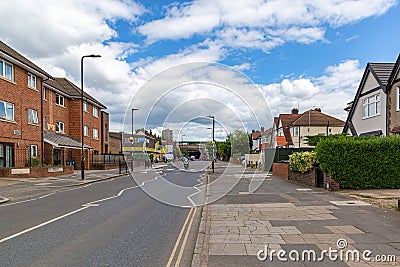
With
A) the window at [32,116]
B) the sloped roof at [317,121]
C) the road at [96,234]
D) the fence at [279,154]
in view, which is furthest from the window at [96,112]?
the road at [96,234]

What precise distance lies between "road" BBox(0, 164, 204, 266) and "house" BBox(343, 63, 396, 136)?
19.0 meters

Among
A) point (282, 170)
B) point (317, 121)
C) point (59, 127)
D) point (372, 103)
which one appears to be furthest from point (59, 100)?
point (317, 121)

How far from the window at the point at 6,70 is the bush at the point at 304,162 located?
831 inches

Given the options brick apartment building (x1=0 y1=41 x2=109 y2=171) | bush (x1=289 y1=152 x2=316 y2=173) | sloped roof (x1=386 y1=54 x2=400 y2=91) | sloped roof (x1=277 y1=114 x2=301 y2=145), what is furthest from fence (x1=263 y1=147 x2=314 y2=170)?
sloped roof (x1=277 y1=114 x2=301 y2=145)

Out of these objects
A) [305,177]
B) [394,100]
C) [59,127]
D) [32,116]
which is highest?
[394,100]

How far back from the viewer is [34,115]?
29828 millimetres

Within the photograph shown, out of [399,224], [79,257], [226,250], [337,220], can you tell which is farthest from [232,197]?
[79,257]

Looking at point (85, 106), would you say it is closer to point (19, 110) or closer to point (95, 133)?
point (95, 133)

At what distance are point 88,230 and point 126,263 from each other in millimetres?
2904

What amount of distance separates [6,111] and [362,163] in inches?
944

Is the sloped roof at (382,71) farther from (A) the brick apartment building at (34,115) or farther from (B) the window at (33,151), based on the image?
(B) the window at (33,151)

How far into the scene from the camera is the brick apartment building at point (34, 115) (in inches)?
1005

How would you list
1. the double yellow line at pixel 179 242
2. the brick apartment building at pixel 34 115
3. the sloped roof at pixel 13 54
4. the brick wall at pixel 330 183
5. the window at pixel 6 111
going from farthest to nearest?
the brick apartment building at pixel 34 115, the window at pixel 6 111, the sloped roof at pixel 13 54, the brick wall at pixel 330 183, the double yellow line at pixel 179 242

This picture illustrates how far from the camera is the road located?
611 cm
